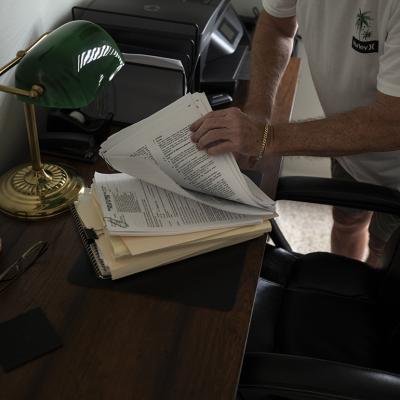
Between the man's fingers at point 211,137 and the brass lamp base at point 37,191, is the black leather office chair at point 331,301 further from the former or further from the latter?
the brass lamp base at point 37,191

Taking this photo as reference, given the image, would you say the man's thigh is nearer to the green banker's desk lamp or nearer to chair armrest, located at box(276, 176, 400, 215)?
chair armrest, located at box(276, 176, 400, 215)

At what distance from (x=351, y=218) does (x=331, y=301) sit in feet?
1.72

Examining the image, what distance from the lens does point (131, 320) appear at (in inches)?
32.4

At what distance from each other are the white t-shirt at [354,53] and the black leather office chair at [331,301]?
0.22 meters

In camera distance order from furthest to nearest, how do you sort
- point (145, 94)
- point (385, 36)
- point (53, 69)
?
point (145, 94) → point (385, 36) → point (53, 69)

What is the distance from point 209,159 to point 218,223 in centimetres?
14

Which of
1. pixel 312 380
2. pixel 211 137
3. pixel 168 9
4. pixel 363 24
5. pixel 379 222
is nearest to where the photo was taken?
pixel 312 380

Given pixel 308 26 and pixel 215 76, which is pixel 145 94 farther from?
pixel 308 26

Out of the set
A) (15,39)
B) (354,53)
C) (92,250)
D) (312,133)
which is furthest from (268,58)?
A: (92,250)

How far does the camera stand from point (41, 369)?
2.43 ft

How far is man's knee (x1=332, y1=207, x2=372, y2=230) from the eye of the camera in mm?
1630

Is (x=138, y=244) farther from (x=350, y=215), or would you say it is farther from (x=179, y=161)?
(x=350, y=215)

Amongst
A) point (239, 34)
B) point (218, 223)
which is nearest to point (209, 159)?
point (218, 223)

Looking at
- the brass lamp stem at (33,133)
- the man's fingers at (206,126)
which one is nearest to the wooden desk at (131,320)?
the brass lamp stem at (33,133)
